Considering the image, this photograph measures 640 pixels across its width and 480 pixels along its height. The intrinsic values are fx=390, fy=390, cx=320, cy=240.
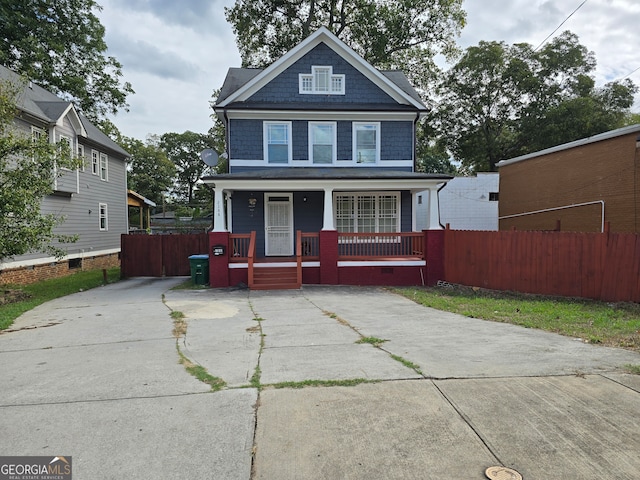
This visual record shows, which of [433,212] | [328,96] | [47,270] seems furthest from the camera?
[47,270]

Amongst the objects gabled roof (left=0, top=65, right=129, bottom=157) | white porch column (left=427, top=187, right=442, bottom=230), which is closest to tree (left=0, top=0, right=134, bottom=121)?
gabled roof (left=0, top=65, right=129, bottom=157)

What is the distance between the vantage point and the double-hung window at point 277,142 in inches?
602

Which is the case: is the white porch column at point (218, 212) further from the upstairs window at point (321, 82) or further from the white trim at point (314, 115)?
the upstairs window at point (321, 82)

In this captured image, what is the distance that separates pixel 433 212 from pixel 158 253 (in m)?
11.4

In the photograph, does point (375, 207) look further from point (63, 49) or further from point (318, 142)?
point (63, 49)

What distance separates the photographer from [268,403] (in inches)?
147

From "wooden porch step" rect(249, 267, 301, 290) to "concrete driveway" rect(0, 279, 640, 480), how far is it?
17.0ft

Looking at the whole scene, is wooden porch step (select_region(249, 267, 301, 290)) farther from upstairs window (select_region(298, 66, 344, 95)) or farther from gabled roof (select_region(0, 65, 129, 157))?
gabled roof (select_region(0, 65, 129, 157))

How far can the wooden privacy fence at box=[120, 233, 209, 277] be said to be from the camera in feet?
54.3

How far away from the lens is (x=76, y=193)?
1819 centimetres

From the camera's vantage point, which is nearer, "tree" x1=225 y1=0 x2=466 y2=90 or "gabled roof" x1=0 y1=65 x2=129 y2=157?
"gabled roof" x1=0 y1=65 x2=129 y2=157

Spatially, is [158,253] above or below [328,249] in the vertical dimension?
below

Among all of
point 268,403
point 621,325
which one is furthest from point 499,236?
point 268,403

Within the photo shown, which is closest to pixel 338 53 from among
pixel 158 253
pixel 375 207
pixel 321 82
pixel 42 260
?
pixel 321 82
